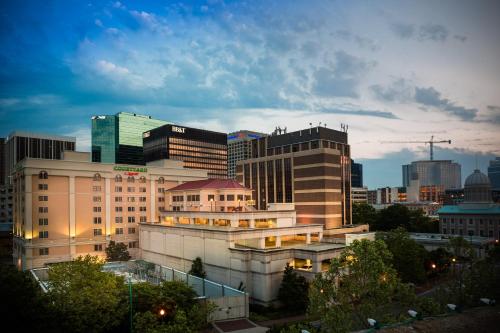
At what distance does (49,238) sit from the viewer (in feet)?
306

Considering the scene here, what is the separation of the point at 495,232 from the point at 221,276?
87292 millimetres

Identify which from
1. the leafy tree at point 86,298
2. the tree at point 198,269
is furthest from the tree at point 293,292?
the leafy tree at point 86,298

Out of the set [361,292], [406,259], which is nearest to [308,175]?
[406,259]

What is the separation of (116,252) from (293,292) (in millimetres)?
57958

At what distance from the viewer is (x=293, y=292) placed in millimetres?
57781

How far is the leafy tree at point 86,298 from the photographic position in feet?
123

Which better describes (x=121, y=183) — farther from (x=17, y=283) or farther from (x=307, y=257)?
(x=17, y=283)

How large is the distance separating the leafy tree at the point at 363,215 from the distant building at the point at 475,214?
80.1 feet

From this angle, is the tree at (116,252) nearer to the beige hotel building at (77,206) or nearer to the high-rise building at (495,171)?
the beige hotel building at (77,206)

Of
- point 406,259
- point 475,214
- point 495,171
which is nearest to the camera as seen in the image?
point 406,259

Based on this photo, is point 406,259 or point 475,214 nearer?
point 406,259

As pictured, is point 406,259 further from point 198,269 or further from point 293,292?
point 198,269

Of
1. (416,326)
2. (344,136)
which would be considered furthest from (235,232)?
(344,136)

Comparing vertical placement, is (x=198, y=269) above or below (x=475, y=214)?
below
